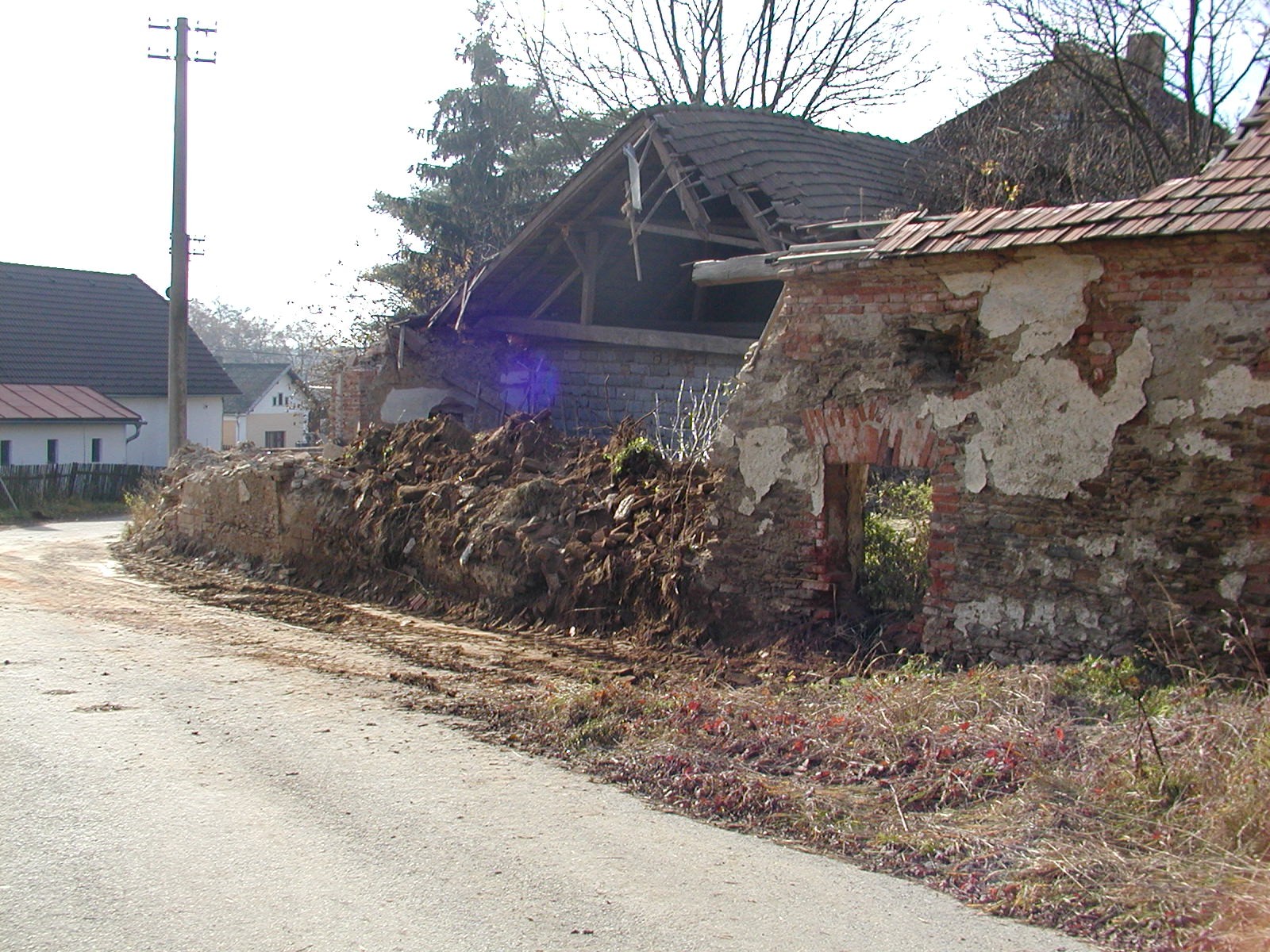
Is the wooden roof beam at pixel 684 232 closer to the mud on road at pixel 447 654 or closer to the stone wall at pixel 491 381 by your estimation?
the stone wall at pixel 491 381

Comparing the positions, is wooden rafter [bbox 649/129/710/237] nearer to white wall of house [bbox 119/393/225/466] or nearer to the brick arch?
the brick arch

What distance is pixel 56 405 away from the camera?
32.2 metres

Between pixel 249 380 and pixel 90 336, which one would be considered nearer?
pixel 90 336

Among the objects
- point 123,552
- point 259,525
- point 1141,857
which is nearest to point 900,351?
point 1141,857

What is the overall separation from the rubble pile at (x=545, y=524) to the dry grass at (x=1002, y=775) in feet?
7.31

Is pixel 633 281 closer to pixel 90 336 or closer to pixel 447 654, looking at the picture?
pixel 447 654

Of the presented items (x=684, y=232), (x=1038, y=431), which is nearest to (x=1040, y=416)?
(x=1038, y=431)

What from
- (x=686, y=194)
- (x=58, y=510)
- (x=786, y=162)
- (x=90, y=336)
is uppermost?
(x=90, y=336)

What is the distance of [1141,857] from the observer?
15.5ft

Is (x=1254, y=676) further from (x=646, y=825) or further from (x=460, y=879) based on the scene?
(x=460, y=879)

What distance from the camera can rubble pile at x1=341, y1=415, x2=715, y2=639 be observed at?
998cm

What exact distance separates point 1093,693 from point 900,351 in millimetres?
2713

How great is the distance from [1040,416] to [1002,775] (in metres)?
2.72

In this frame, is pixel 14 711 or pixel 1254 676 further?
pixel 14 711
